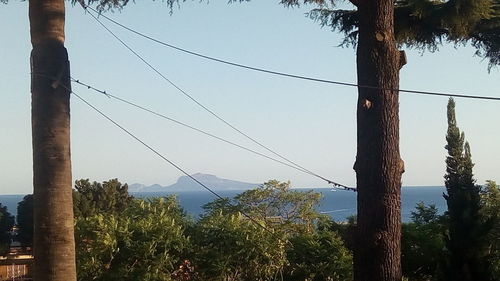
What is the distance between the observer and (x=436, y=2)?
27.6 ft

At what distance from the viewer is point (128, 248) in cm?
816

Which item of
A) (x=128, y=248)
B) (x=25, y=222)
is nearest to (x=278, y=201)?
(x=128, y=248)

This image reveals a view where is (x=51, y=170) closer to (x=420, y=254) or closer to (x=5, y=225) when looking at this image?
(x=420, y=254)

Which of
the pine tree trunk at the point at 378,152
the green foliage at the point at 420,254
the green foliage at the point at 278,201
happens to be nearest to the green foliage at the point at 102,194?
the green foliage at the point at 278,201

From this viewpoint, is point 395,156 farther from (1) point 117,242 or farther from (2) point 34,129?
(1) point 117,242

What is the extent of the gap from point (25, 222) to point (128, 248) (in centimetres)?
1865

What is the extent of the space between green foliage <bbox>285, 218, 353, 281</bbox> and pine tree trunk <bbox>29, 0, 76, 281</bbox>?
4.98 m

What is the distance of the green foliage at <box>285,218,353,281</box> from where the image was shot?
29.1ft

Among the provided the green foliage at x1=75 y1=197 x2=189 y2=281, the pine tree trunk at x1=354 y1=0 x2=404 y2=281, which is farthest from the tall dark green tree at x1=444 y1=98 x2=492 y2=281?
the pine tree trunk at x1=354 y1=0 x2=404 y2=281

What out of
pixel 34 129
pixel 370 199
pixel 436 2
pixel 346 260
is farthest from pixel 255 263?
pixel 34 129

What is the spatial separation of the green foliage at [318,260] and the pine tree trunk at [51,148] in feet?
16.3

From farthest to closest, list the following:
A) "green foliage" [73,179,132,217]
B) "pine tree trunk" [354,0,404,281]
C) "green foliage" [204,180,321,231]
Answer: "green foliage" [73,179,132,217] < "green foliage" [204,180,321,231] < "pine tree trunk" [354,0,404,281]

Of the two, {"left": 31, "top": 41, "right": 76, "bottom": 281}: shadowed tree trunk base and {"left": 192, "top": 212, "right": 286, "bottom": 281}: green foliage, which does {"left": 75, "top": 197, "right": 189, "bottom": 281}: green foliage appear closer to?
{"left": 192, "top": 212, "right": 286, "bottom": 281}: green foliage

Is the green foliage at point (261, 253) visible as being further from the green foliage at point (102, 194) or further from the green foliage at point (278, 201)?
the green foliage at point (102, 194)
